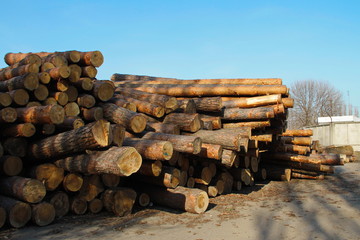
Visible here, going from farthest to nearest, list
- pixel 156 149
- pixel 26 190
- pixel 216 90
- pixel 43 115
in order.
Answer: pixel 216 90 → pixel 43 115 → pixel 156 149 → pixel 26 190

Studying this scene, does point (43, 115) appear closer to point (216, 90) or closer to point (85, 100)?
point (85, 100)

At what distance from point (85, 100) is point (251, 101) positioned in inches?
181

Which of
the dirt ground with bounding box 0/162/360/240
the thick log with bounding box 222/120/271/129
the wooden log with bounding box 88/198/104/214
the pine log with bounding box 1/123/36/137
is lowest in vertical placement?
the dirt ground with bounding box 0/162/360/240

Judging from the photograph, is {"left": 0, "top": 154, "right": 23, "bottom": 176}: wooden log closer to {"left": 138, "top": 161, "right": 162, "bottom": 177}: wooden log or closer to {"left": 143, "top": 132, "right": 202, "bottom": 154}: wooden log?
{"left": 138, "top": 161, "right": 162, "bottom": 177}: wooden log

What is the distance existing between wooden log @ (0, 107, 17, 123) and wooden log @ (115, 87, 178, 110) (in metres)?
3.57

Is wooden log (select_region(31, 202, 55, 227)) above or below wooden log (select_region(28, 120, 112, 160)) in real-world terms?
below

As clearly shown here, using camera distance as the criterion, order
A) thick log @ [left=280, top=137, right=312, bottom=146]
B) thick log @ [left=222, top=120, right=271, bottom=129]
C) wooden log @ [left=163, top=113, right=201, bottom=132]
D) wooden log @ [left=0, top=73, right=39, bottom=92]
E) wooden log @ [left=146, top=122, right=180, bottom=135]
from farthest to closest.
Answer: thick log @ [left=280, top=137, right=312, bottom=146], thick log @ [left=222, top=120, right=271, bottom=129], wooden log @ [left=163, top=113, right=201, bottom=132], wooden log @ [left=146, top=122, right=180, bottom=135], wooden log @ [left=0, top=73, right=39, bottom=92]

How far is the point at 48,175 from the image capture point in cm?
612

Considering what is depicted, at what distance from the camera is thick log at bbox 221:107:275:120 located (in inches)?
340

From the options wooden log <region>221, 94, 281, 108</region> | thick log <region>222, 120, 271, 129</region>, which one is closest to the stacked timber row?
thick log <region>222, 120, 271, 129</region>

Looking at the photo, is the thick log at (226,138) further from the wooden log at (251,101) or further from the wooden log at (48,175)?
the wooden log at (48,175)

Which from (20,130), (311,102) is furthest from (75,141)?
(311,102)

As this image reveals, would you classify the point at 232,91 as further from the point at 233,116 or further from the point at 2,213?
the point at 2,213

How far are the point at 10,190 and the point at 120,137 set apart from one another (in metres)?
2.13
